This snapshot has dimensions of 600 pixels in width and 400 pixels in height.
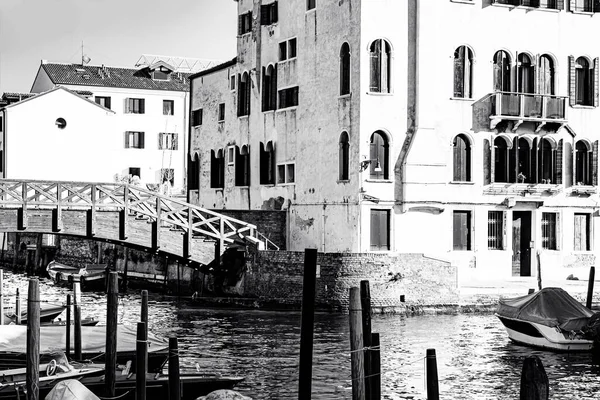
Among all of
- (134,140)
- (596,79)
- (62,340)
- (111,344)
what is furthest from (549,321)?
(134,140)

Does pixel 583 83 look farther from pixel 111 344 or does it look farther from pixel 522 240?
pixel 111 344

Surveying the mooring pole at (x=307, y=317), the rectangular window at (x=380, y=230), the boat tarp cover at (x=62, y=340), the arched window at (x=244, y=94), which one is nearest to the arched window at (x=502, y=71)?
the rectangular window at (x=380, y=230)

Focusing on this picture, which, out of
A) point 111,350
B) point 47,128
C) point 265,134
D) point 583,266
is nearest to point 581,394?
point 111,350

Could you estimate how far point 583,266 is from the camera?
35719 millimetres

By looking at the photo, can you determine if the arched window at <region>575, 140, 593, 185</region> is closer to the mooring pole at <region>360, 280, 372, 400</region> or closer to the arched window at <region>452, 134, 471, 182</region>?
the arched window at <region>452, 134, 471, 182</region>

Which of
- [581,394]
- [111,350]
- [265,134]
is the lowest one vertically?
[581,394]

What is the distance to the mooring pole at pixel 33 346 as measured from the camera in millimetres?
14234

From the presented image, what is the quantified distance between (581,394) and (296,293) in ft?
44.1

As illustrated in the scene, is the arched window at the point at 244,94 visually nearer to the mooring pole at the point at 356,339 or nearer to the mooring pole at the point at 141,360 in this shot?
the mooring pole at the point at 141,360

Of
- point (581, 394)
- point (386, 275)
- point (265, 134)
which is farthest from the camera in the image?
point (265, 134)

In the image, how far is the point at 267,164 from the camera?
130ft

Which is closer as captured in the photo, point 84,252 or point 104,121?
point 84,252

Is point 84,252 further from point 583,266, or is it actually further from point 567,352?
point 567,352

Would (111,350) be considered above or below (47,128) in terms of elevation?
below
